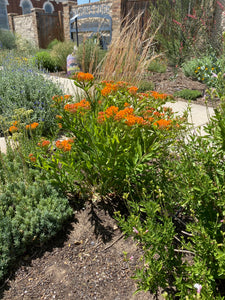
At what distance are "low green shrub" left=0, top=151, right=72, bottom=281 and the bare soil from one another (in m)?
0.09

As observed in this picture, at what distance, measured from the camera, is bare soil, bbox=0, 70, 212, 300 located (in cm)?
136

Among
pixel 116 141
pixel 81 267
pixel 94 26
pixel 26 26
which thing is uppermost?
pixel 26 26

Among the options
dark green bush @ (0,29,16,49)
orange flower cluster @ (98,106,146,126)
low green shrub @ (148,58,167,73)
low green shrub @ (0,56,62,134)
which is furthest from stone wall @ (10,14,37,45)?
orange flower cluster @ (98,106,146,126)

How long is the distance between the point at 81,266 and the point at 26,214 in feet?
1.67

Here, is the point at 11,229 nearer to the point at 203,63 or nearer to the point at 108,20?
the point at 203,63

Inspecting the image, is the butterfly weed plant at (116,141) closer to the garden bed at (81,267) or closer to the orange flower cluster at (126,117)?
the orange flower cluster at (126,117)

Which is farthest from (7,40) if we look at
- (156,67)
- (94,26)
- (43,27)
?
(156,67)

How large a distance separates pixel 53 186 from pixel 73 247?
19.5 inches

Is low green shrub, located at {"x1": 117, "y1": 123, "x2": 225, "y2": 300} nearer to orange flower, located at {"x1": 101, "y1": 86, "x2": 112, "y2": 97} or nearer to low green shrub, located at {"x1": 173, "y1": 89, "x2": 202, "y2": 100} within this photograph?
orange flower, located at {"x1": 101, "y1": 86, "x2": 112, "y2": 97}

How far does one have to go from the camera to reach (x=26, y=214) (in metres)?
1.64

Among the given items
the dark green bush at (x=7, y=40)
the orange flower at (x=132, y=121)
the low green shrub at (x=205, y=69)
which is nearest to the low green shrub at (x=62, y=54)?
the low green shrub at (x=205, y=69)

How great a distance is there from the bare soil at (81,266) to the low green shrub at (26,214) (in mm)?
85

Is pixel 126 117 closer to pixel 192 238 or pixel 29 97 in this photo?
pixel 192 238

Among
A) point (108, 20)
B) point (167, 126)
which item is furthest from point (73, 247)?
point (108, 20)
